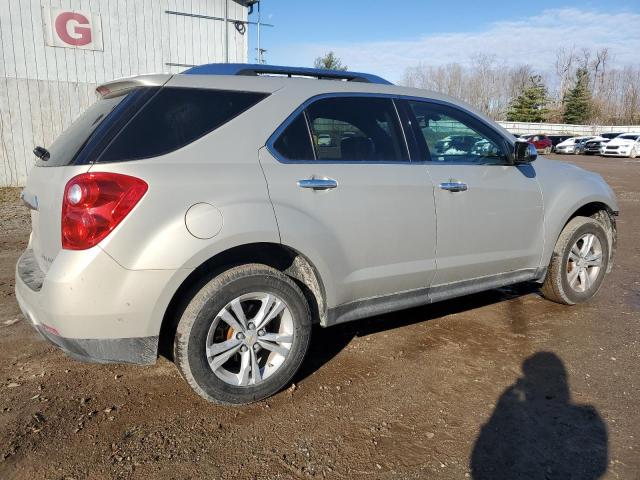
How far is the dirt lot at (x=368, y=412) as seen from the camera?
2.51m

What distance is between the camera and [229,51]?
44.0 feet

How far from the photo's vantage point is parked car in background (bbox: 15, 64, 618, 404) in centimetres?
256

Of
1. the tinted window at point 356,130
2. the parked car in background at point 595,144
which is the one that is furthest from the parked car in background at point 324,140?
the parked car in background at point 595,144

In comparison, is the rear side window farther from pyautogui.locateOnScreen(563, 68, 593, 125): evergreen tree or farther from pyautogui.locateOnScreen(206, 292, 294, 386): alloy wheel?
pyautogui.locateOnScreen(563, 68, 593, 125): evergreen tree

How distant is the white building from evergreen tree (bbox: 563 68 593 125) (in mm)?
62351

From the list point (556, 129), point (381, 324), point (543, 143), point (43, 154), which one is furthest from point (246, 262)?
point (556, 129)

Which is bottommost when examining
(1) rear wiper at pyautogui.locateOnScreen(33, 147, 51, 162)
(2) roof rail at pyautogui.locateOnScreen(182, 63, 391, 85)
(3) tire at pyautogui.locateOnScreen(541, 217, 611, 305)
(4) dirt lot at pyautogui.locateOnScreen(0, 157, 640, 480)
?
(4) dirt lot at pyautogui.locateOnScreen(0, 157, 640, 480)

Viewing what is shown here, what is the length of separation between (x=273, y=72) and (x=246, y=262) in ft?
4.11

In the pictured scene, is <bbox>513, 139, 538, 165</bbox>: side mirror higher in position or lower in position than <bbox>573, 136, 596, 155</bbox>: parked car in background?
higher

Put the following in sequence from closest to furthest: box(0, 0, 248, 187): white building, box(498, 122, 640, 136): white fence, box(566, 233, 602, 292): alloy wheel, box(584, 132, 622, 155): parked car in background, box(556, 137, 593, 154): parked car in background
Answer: box(566, 233, 602, 292): alloy wheel, box(0, 0, 248, 187): white building, box(584, 132, 622, 155): parked car in background, box(556, 137, 593, 154): parked car in background, box(498, 122, 640, 136): white fence

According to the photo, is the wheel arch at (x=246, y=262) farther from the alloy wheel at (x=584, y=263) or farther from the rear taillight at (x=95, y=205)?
the alloy wheel at (x=584, y=263)

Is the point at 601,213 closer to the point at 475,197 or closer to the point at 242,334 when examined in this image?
the point at 475,197

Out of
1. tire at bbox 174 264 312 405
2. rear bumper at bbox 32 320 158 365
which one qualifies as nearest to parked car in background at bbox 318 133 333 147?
tire at bbox 174 264 312 405

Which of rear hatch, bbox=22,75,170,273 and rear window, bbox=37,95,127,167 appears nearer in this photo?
rear hatch, bbox=22,75,170,273
